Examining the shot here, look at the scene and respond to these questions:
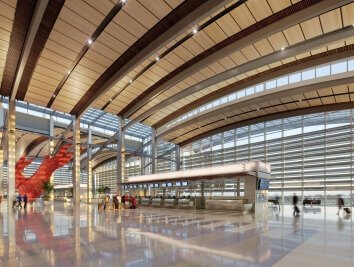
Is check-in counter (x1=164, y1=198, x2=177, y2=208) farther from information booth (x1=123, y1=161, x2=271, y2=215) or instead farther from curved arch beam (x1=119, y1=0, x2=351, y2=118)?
curved arch beam (x1=119, y1=0, x2=351, y2=118)

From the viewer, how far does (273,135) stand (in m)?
31.1

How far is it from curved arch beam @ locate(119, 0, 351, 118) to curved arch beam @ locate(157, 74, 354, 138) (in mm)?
8552

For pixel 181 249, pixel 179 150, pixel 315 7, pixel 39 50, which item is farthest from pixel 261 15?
pixel 179 150

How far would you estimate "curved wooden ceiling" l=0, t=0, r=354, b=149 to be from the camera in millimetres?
14094

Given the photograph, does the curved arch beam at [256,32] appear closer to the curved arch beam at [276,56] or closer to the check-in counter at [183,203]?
the curved arch beam at [276,56]

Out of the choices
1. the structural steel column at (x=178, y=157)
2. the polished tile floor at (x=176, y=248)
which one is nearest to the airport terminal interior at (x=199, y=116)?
the polished tile floor at (x=176, y=248)

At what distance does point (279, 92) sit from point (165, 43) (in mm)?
12592

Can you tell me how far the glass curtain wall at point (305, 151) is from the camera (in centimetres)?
2608

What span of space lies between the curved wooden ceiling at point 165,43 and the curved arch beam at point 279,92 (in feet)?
8.37

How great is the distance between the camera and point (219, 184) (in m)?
23.4

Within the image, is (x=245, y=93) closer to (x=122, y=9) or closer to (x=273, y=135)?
(x=273, y=135)

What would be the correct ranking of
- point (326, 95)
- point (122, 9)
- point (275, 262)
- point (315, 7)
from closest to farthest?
point (275, 262), point (315, 7), point (122, 9), point (326, 95)

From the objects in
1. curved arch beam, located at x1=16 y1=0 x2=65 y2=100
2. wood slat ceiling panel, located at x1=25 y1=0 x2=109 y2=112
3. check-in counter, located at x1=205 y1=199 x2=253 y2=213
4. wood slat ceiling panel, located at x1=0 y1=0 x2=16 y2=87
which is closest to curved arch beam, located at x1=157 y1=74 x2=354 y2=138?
check-in counter, located at x1=205 y1=199 x2=253 y2=213

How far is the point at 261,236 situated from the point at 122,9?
40.0 feet
